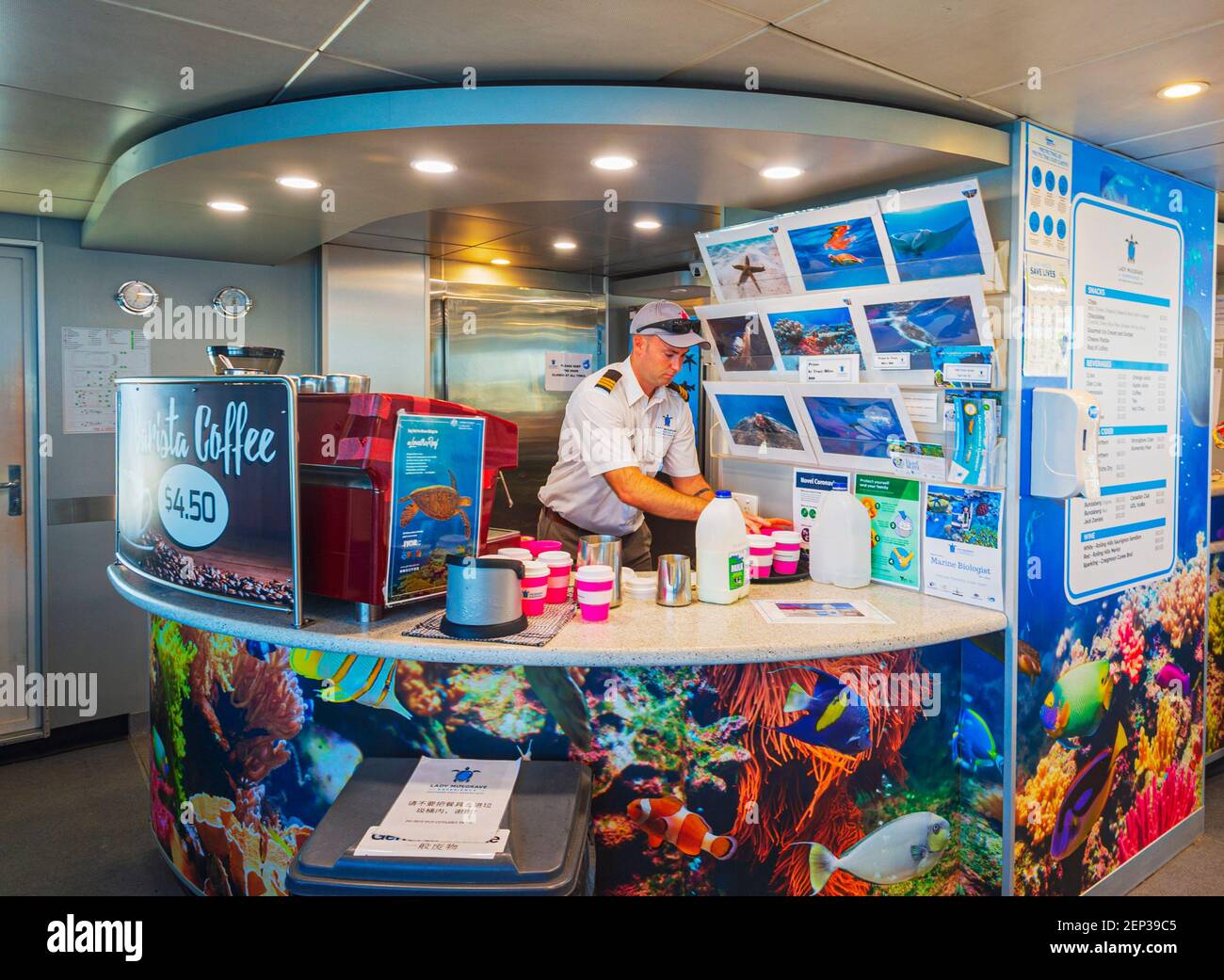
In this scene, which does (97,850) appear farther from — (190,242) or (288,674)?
(190,242)

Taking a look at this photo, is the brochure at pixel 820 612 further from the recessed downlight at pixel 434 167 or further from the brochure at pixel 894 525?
the recessed downlight at pixel 434 167

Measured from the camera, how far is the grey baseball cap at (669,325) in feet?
10.1

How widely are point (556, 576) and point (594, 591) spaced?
0.19 meters

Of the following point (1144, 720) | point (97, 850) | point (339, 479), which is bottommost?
point (97, 850)

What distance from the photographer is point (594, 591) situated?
6.97 ft

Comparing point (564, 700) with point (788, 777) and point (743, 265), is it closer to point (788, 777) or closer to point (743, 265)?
point (788, 777)

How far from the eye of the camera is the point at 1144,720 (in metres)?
2.95

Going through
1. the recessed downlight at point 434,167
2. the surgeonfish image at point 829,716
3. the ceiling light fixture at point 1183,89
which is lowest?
the surgeonfish image at point 829,716

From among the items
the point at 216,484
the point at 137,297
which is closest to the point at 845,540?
the point at 216,484

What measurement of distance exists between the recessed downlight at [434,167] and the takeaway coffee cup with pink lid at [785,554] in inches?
57.9

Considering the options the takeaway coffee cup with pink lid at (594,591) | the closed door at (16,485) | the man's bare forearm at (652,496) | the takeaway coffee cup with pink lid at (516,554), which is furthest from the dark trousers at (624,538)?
the closed door at (16,485)

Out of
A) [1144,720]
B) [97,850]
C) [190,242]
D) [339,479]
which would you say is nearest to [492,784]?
[339,479]

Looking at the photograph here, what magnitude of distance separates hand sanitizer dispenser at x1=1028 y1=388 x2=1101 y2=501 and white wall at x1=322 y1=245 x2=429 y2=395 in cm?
321
